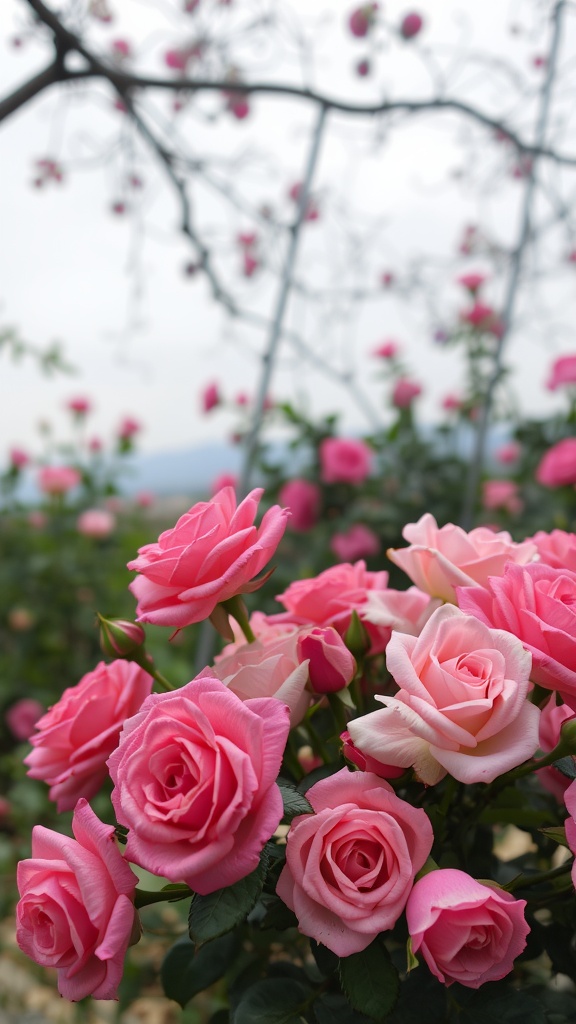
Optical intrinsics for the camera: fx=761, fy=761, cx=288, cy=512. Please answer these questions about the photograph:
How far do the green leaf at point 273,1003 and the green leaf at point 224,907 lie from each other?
11 centimetres

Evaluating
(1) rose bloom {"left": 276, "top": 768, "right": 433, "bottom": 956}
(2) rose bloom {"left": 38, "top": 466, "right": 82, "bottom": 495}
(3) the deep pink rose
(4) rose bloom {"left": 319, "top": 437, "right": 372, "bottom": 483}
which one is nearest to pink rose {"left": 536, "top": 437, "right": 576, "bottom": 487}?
(4) rose bloom {"left": 319, "top": 437, "right": 372, "bottom": 483}

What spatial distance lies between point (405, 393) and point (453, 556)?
1.53 m

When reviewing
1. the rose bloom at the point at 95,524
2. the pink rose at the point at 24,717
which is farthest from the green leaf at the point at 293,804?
the rose bloom at the point at 95,524

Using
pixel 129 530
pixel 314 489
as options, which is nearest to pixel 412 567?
pixel 314 489

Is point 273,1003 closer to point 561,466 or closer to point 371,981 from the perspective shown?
point 371,981

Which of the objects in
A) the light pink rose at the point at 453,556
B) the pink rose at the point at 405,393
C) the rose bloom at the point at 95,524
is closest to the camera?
the light pink rose at the point at 453,556

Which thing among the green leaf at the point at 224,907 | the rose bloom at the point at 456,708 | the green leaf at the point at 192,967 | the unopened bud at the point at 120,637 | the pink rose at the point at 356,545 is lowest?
the green leaf at the point at 192,967

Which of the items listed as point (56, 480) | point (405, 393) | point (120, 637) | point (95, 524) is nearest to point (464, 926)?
point (120, 637)

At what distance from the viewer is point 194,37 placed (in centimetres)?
146

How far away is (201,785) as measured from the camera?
35 cm

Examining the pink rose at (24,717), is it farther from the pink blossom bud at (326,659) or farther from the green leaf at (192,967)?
the pink blossom bud at (326,659)

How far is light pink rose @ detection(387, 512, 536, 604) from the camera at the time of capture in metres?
0.48

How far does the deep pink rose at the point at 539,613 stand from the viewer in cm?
39

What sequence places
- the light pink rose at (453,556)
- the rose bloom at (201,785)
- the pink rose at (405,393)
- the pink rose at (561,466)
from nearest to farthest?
the rose bloom at (201,785) < the light pink rose at (453,556) < the pink rose at (561,466) < the pink rose at (405,393)
